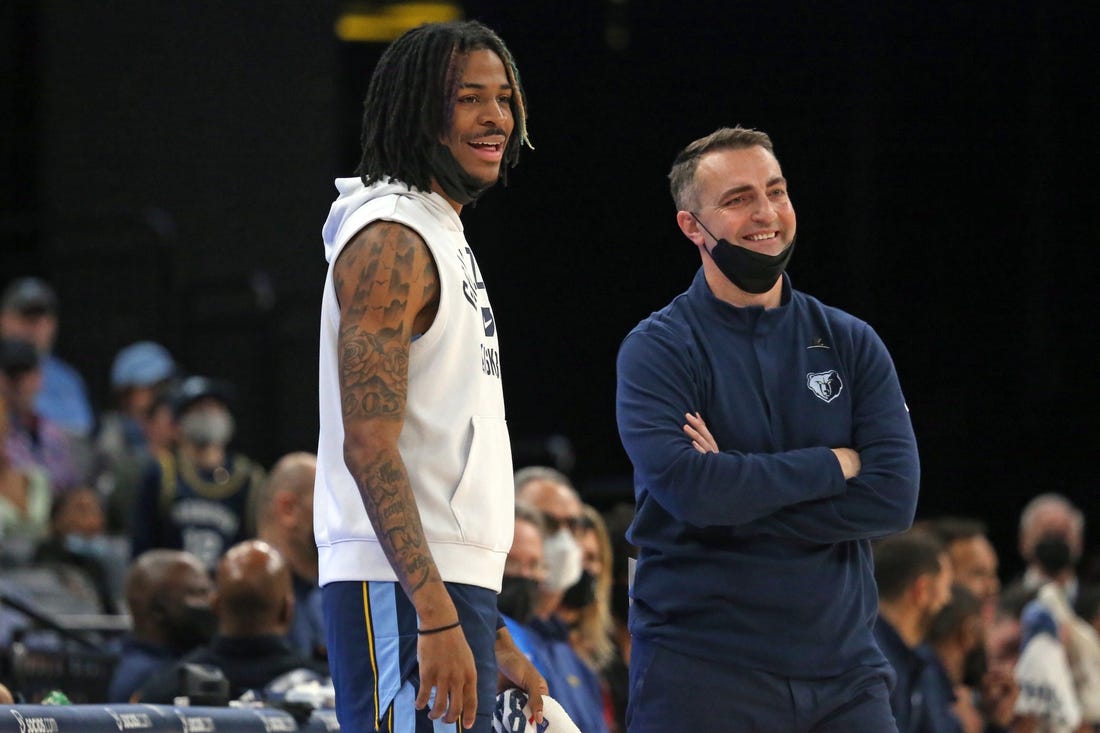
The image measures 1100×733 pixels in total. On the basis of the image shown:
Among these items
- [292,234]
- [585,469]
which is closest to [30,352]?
[292,234]

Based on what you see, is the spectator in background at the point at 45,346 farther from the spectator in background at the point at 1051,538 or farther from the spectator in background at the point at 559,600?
the spectator in background at the point at 1051,538

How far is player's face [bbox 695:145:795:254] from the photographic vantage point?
150 inches

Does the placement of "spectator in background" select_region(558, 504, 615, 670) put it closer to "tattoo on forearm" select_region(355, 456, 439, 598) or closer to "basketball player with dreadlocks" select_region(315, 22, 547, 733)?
"basketball player with dreadlocks" select_region(315, 22, 547, 733)

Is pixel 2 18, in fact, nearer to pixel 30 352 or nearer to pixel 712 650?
pixel 30 352

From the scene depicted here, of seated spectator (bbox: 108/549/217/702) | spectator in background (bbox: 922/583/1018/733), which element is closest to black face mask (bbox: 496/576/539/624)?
seated spectator (bbox: 108/549/217/702)

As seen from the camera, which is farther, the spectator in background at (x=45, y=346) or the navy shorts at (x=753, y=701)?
the spectator in background at (x=45, y=346)

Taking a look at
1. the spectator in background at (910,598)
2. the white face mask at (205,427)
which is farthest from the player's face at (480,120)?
the white face mask at (205,427)

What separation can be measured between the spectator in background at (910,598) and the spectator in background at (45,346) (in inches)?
201

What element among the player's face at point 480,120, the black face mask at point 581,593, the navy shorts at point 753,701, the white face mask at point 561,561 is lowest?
the black face mask at point 581,593

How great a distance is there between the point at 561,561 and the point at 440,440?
129 inches

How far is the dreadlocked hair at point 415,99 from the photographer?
3.16 m

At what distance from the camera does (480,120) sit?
318 centimetres

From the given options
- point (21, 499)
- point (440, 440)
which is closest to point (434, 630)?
point (440, 440)

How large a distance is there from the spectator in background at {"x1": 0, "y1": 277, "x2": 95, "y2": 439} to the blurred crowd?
0.02m
